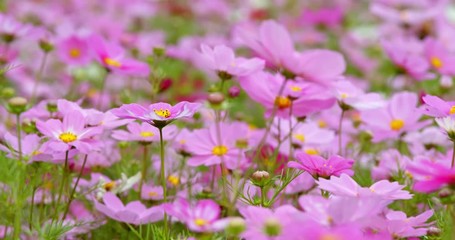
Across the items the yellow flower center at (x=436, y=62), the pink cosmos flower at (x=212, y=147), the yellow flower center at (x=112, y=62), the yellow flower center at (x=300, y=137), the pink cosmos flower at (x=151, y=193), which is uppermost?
the yellow flower center at (x=112, y=62)

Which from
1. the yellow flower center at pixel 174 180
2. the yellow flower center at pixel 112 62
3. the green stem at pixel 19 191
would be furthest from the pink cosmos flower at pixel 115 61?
the green stem at pixel 19 191

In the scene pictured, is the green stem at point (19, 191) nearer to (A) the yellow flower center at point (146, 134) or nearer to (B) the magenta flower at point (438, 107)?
(A) the yellow flower center at point (146, 134)

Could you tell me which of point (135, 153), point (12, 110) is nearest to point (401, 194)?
point (12, 110)

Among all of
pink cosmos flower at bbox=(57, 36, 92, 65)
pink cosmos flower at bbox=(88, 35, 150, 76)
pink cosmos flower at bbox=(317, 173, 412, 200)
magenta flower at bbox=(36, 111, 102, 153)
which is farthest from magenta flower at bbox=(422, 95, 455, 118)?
pink cosmos flower at bbox=(57, 36, 92, 65)

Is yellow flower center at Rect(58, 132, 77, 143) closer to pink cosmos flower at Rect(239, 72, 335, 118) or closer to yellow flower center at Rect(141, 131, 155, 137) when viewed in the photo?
yellow flower center at Rect(141, 131, 155, 137)

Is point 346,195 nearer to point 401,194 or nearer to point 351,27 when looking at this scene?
point 401,194
